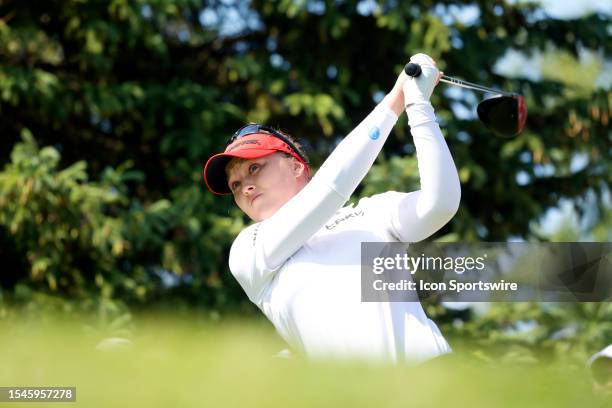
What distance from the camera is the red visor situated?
383cm

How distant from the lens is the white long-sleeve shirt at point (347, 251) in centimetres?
328

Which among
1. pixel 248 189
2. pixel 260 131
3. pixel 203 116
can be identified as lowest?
pixel 248 189

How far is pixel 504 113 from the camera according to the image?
441cm

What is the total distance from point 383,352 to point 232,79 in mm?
7389

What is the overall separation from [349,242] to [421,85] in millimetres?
616

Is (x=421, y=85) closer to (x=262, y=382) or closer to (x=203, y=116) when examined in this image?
(x=262, y=382)

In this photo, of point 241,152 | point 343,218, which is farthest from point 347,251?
point 241,152

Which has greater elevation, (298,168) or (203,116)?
(203,116)

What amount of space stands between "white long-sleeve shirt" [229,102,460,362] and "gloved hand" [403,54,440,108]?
0.04 meters

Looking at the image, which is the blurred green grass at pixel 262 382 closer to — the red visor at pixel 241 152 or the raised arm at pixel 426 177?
the raised arm at pixel 426 177

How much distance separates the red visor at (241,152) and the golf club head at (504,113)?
924 millimetres

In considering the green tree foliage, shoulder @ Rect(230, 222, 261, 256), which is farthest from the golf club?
the green tree foliage

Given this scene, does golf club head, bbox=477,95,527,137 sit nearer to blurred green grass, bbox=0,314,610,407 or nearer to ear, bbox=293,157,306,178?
ear, bbox=293,157,306,178

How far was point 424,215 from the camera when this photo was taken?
11.1 feet
